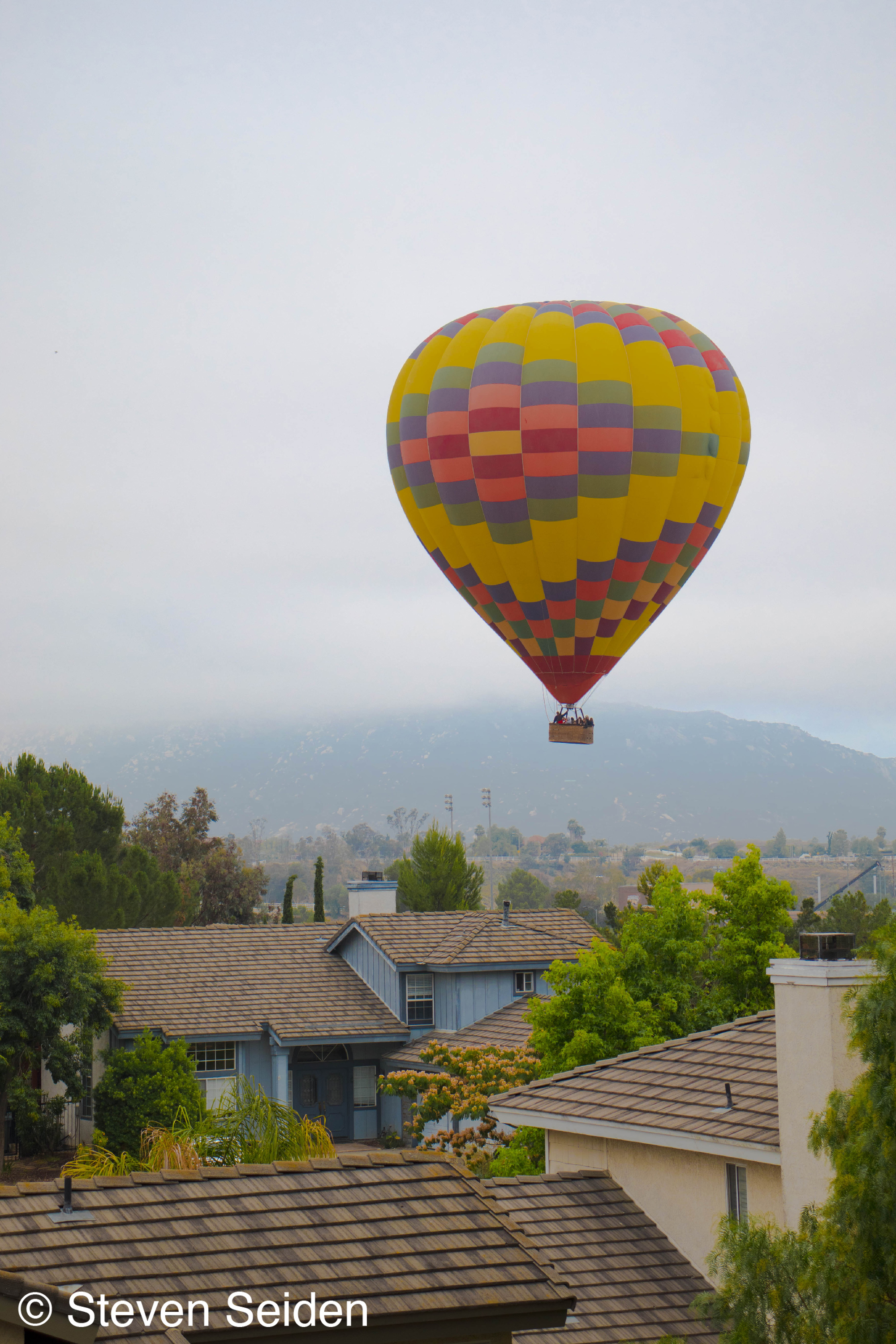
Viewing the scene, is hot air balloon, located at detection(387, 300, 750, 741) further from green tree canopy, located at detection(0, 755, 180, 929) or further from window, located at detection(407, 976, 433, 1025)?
green tree canopy, located at detection(0, 755, 180, 929)

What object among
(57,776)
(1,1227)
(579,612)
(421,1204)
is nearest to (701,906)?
(579,612)

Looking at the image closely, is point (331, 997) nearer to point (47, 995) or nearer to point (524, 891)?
point (47, 995)

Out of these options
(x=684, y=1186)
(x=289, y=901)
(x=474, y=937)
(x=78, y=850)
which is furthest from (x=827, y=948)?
(x=289, y=901)

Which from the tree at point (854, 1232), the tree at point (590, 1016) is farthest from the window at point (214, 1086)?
the tree at point (854, 1232)

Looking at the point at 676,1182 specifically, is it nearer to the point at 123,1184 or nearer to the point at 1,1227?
the point at 123,1184

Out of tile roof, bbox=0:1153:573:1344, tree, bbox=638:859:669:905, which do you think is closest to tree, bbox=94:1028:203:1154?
tree, bbox=638:859:669:905

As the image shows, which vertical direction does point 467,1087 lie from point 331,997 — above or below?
below

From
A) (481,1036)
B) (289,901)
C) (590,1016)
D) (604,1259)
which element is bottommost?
(604,1259)
